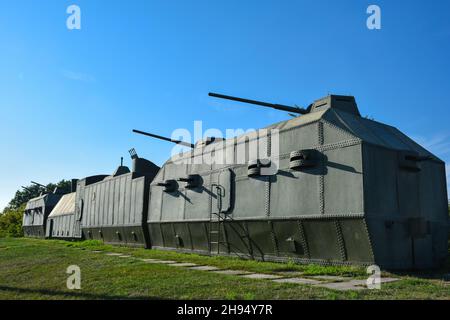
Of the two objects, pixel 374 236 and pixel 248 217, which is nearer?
pixel 374 236

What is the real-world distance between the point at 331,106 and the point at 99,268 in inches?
344

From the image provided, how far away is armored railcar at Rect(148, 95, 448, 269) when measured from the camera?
35.2ft

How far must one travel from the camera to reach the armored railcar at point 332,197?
1073cm

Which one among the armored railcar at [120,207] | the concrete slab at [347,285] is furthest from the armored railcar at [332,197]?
the armored railcar at [120,207]

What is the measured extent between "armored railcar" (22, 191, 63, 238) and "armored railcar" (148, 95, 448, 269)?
32481mm

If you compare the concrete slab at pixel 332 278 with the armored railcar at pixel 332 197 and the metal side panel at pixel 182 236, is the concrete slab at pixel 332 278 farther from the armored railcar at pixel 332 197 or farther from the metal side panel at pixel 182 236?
the metal side panel at pixel 182 236

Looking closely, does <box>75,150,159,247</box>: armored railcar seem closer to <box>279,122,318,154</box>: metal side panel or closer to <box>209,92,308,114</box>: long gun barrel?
<box>209,92,308,114</box>: long gun barrel

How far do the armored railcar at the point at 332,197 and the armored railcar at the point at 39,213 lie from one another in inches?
1279

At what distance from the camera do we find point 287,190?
12617 millimetres

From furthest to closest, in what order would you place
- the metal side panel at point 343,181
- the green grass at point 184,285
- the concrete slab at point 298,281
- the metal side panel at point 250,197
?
the metal side panel at point 250,197 < the metal side panel at point 343,181 < the concrete slab at point 298,281 < the green grass at point 184,285

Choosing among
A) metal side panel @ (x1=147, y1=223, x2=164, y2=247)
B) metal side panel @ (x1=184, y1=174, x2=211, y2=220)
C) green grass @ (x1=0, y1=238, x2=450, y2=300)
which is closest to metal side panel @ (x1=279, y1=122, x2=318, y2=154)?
green grass @ (x1=0, y1=238, x2=450, y2=300)
